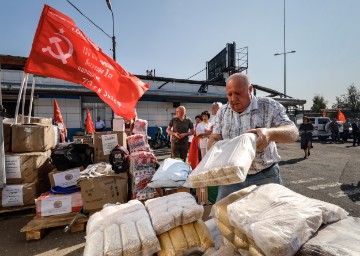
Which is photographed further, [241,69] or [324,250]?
[241,69]

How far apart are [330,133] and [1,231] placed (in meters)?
22.4

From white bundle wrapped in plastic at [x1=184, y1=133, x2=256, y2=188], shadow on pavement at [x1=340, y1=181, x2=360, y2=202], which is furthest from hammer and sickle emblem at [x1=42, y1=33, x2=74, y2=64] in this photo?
shadow on pavement at [x1=340, y1=181, x2=360, y2=202]

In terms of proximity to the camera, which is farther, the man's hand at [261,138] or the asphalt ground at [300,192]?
the asphalt ground at [300,192]

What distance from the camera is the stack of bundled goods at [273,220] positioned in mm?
1089

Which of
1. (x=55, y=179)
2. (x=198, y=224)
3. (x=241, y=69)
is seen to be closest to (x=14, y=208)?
(x=55, y=179)

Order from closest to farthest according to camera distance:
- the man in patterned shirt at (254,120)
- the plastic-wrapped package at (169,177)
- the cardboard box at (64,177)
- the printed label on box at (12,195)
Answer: the man in patterned shirt at (254,120) < the plastic-wrapped package at (169,177) < the printed label on box at (12,195) < the cardboard box at (64,177)

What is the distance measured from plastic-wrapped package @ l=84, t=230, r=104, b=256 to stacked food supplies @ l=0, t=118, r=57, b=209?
11.0ft

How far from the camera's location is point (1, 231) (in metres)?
3.74

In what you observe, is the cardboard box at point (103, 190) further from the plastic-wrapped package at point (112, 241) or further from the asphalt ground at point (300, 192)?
the plastic-wrapped package at point (112, 241)

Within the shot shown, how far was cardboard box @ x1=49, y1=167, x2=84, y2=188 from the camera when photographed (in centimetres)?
419

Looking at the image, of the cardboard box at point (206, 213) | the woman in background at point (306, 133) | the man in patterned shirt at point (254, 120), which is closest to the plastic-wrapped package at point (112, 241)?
the man in patterned shirt at point (254, 120)

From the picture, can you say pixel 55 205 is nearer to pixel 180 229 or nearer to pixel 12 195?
pixel 12 195

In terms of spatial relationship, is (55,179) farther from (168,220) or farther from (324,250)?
(324,250)

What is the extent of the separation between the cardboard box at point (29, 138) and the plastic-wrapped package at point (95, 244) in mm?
3519
